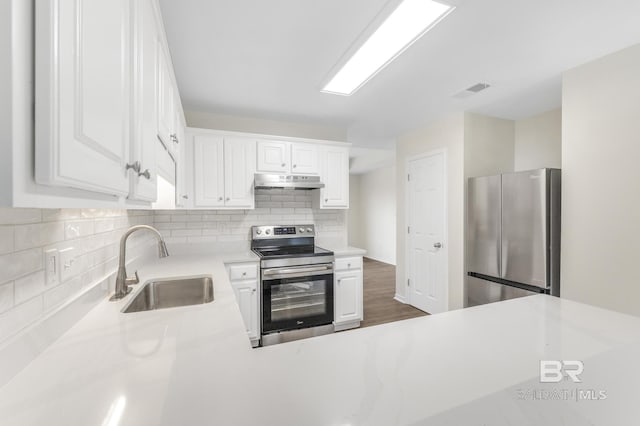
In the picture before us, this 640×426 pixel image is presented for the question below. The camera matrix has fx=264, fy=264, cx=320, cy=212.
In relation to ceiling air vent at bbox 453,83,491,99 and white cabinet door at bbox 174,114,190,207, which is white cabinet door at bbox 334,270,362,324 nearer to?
white cabinet door at bbox 174,114,190,207

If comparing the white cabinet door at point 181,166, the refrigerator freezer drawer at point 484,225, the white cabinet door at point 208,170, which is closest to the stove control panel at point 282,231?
the white cabinet door at point 208,170

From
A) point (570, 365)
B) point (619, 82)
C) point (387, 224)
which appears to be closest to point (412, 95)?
point (619, 82)

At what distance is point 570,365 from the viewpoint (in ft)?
2.16

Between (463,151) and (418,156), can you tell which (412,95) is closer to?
(463,151)

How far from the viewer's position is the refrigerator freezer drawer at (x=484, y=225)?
2.61 metres

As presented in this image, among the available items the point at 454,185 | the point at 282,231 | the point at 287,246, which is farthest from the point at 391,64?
the point at 287,246

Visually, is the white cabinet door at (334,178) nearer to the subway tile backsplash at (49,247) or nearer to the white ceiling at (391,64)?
the white ceiling at (391,64)

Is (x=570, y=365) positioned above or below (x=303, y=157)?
below

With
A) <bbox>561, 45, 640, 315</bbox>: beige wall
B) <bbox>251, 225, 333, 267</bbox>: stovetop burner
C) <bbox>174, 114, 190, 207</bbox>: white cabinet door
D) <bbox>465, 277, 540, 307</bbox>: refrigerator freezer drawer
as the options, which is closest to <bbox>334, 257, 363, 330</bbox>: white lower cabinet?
<bbox>251, 225, 333, 267</bbox>: stovetop burner

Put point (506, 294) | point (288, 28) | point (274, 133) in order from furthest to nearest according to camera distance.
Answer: point (274, 133) → point (506, 294) → point (288, 28)

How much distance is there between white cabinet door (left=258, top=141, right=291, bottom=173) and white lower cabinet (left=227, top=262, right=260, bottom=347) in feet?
3.52

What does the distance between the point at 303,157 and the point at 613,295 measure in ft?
9.35

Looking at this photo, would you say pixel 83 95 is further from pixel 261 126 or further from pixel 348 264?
pixel 261 126

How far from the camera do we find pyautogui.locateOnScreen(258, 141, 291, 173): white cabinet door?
291 centimetres
